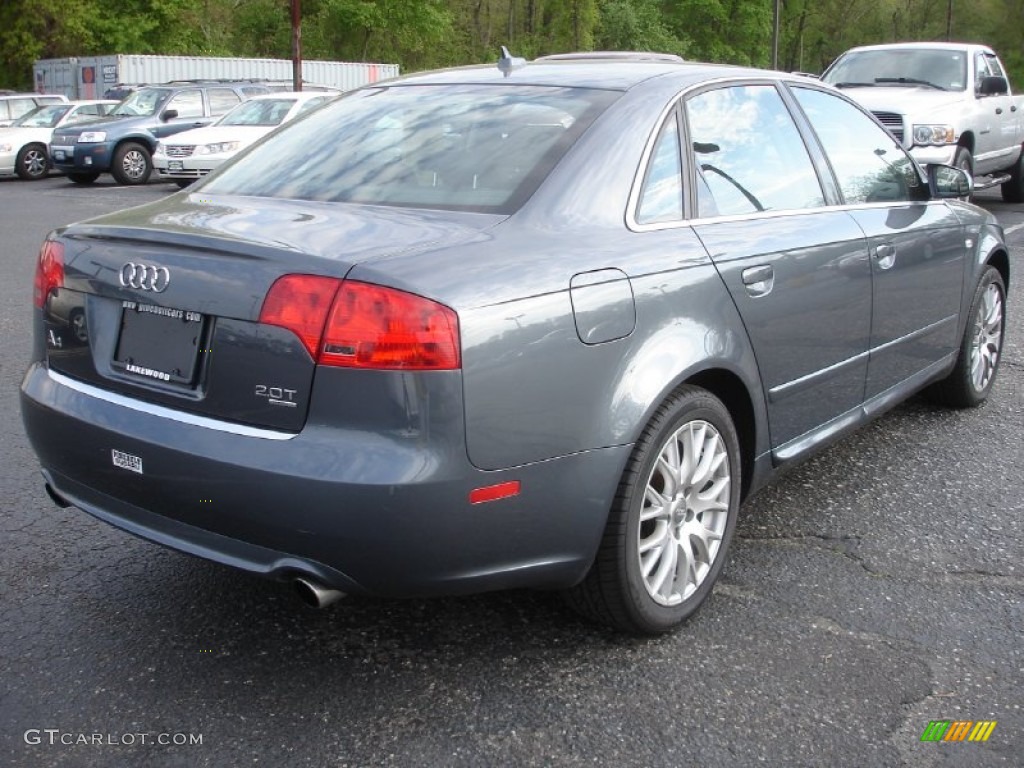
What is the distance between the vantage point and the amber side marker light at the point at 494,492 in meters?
2.51

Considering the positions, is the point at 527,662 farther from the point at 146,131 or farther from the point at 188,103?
the point at 188,103

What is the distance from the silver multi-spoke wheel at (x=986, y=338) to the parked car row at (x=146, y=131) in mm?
14516

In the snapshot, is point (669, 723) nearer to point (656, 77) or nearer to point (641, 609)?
point (641, 609)

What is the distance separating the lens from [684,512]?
312 cm

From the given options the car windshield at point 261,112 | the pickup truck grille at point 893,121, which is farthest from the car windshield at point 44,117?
the pickup truck grille at point 893,121

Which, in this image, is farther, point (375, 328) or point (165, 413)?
point (165, 413)

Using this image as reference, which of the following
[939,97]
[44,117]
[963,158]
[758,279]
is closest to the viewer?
[758,279]

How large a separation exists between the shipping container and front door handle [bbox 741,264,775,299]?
3070 cm

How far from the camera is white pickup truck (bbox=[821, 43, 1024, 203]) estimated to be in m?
11.4

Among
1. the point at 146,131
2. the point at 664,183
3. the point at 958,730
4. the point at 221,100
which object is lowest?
the point at 958,730

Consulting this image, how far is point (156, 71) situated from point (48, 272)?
3467 centimetres

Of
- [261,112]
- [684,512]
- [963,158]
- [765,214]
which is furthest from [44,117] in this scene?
[684,512]

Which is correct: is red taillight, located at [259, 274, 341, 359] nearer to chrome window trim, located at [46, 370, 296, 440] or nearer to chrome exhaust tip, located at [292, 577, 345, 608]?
chrome window trim, located at [46, 370, 296, 440]

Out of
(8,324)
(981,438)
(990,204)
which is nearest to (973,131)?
(990,204)
